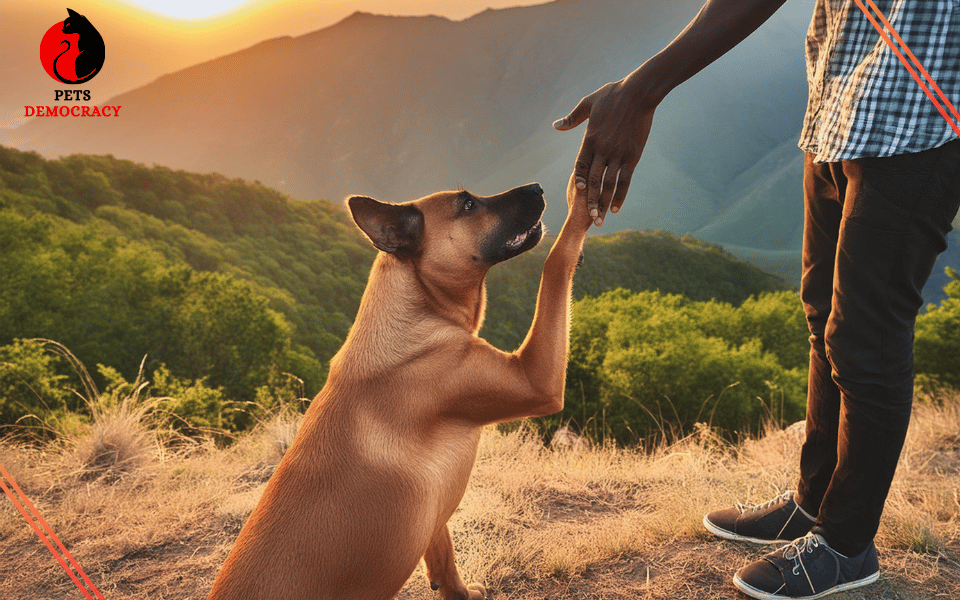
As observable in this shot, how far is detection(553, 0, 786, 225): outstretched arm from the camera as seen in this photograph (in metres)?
2.11

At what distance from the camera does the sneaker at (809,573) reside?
2.49m

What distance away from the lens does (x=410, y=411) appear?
2213 mm

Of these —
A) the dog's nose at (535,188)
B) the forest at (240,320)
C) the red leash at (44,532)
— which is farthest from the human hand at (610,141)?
the forest at (240,320)

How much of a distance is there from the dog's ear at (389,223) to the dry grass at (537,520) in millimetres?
1800

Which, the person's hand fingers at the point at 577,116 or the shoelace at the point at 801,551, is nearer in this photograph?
the person's hand fingers at the point at 577,116

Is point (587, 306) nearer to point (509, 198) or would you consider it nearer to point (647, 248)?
point (647, 248)

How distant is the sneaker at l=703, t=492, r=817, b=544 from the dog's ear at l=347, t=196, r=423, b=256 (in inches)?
89.4

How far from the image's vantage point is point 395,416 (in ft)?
7.22

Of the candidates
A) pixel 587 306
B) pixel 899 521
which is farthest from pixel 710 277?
pixel 899 521

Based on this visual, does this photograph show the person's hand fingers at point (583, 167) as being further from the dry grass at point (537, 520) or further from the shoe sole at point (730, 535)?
the shoe sole at point (730, 535)

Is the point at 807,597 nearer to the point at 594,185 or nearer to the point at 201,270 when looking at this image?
the point at 594,185

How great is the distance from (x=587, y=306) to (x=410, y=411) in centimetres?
1940

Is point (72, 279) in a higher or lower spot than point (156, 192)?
lower

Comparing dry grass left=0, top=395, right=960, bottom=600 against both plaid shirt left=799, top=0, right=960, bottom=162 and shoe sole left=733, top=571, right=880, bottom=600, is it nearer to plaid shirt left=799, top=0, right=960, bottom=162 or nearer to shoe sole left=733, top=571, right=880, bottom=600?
shoe sole left=733, top=571, right=880, bottom=600
